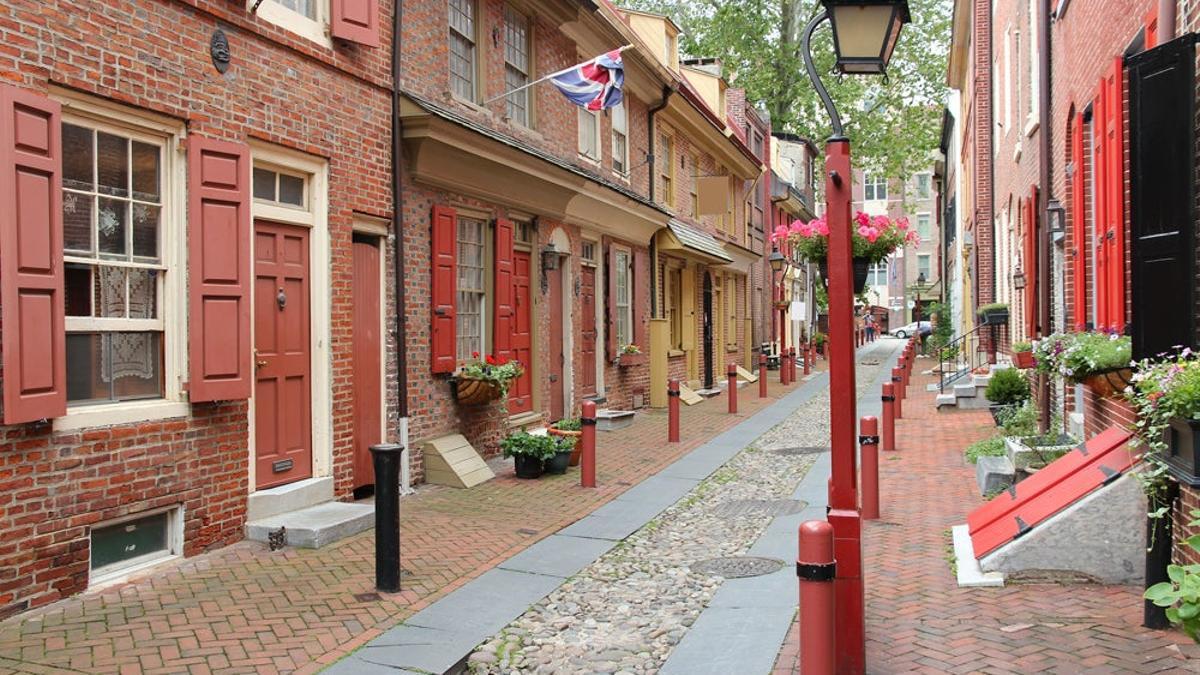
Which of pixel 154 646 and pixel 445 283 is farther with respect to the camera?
pixel 445 283

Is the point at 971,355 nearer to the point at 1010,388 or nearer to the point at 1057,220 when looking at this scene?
the point at 1010,388

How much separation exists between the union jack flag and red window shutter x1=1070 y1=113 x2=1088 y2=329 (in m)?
4.99

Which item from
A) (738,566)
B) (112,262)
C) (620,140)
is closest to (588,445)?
(738,566)

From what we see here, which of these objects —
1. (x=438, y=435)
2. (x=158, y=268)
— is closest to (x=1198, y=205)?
(x=158, y=268)

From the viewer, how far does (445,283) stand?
9812 mm

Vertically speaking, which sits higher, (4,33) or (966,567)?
(4,33)

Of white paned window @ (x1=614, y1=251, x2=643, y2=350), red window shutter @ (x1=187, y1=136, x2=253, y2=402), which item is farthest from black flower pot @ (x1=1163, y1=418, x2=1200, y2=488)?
white paned window @ (x1=614, y1=251, x2=643, y2=350)

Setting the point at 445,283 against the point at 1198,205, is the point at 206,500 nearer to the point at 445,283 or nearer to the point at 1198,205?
the point at 445,283

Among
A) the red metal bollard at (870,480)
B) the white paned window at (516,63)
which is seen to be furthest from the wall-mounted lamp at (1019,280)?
the white paned window at (516,63)

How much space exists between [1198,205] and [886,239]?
30.7ft

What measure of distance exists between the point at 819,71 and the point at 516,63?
74.4 feet

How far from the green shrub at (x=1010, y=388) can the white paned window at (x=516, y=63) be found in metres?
7.47

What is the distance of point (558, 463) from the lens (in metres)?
10.4

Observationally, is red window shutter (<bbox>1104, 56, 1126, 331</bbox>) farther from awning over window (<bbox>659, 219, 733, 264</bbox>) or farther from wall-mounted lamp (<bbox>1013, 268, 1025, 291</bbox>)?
awning over window (<bbox>659, 219, 733, 264</bbox>)
